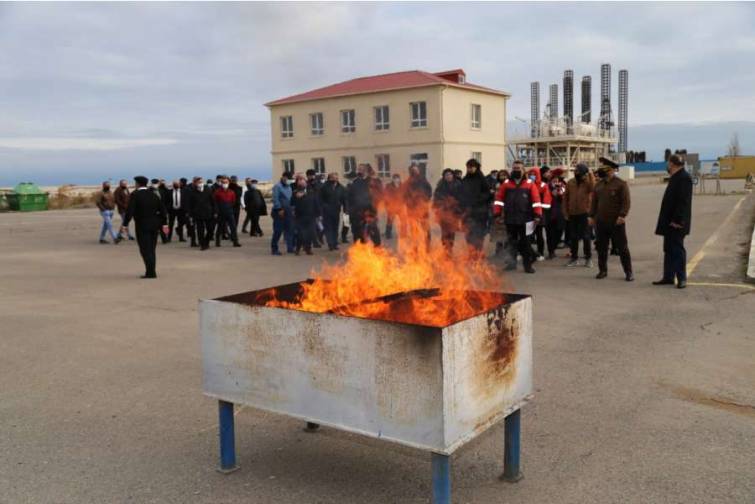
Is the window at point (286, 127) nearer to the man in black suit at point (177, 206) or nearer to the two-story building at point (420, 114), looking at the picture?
the two-story building at point (420, 114)

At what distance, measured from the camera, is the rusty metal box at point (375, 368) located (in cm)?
307

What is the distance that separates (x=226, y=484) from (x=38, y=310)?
21.0 ft

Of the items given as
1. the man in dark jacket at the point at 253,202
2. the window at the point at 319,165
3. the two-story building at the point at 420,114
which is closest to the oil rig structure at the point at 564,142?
the two-story building at the point at 420,114

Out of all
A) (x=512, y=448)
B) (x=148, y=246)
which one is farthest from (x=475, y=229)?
(x=512, y=448)

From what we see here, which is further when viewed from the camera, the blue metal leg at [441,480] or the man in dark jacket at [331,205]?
the man in dark jacket at [331,205]

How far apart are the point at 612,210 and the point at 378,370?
26.5 feet

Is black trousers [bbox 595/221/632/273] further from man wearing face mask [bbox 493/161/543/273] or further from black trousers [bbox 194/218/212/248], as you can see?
black trousers [bbox 194/218/212/248]

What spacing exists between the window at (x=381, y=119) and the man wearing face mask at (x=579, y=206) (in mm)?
3564

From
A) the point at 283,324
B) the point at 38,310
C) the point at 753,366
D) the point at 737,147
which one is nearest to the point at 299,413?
the point at 283,324

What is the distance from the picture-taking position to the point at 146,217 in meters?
11.5

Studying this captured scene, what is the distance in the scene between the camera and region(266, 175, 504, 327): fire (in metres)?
3.72

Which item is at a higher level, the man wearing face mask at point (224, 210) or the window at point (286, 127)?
the window at point (286, 127)

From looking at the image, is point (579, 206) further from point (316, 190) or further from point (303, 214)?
point (316, 190)

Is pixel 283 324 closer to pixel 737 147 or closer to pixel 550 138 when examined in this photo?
pixel 550 138
